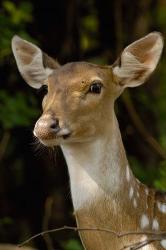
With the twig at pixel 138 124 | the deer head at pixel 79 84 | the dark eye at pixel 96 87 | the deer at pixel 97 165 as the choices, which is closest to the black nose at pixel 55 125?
the deer head at pixel 79 84

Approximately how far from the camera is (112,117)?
605 cm

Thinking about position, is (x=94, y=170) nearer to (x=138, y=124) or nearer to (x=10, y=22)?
(x=10, y=22)

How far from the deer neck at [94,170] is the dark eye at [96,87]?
9.6 inches

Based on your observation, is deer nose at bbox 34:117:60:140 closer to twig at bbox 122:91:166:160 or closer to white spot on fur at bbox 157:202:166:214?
white spot on fur at bbox 157:202:166:214

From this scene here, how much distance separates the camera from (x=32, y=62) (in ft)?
21.5

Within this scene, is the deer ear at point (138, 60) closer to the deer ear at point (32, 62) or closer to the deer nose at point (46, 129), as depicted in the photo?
the deer ear at point (32, 62)

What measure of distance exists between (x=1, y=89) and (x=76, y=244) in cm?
191

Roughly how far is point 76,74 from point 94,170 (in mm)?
578

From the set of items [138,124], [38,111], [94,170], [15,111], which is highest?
[94,170]

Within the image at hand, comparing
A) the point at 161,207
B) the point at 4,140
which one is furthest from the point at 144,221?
the point at 4,140

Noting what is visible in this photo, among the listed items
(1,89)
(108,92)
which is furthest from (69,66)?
(1,89)

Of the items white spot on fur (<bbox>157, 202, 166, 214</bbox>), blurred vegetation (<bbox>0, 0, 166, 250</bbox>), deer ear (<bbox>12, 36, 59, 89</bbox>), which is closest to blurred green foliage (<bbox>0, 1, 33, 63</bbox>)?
blurred vegetation (<bbox>0, 0, 166, 250</bbox>)

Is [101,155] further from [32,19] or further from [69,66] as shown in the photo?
[32,19]

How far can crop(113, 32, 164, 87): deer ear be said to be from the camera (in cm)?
625
